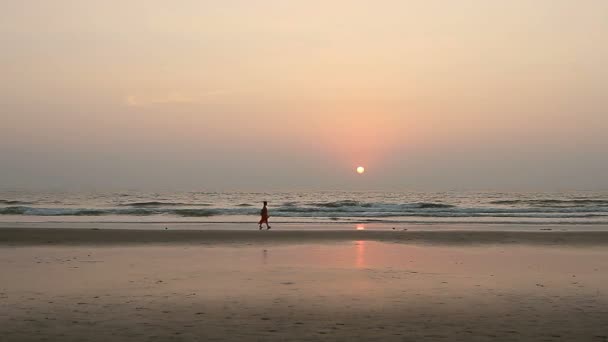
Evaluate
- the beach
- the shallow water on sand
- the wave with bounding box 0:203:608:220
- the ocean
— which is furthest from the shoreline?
the wave with bounding box 0:203:608:220

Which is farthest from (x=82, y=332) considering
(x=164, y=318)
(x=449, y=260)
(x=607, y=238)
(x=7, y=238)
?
(x=607, y=238)

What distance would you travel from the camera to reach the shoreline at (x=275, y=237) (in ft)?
69.1

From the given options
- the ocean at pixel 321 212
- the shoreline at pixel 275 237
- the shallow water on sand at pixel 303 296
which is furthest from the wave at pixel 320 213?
the shallow water on sand at pixel 303 296

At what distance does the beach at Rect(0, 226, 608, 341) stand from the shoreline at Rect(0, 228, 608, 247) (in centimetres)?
87

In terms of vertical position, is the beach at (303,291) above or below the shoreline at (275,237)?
below

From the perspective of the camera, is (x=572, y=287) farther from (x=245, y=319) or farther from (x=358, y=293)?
(x=245, y=319)

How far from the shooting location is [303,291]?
1101 centimetres

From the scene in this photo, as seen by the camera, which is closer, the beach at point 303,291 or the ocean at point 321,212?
the beach at point 303,291

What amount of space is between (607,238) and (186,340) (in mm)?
20731

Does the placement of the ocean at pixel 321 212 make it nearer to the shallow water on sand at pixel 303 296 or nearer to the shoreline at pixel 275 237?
the shoreline at pixel 275 237

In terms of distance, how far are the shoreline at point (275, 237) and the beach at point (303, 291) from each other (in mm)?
867

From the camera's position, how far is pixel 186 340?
7391 millimetres

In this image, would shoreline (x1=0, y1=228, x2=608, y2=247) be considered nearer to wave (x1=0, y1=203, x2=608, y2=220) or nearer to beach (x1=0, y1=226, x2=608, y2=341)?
beach (x1=0, y1=226, x2=608, y2=341)

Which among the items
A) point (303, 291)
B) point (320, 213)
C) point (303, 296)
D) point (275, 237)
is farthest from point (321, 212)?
point (303, 296)
